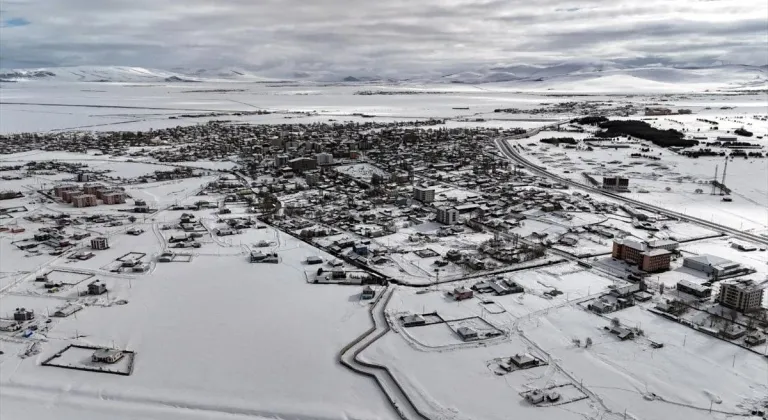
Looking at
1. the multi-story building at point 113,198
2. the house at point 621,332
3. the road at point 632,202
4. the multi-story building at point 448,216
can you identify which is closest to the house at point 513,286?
the house at point 621,332

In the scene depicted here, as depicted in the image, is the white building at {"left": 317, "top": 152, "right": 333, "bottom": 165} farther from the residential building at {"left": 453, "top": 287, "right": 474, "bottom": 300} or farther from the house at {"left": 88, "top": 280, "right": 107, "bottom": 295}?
the residential building at {"left": 453, "top": 287, "right": 474, "bottom": 300}

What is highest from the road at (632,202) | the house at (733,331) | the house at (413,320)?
the road at (632,202)

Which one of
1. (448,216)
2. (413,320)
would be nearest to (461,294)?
(413,320)

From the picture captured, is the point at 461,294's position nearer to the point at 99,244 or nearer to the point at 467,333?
the point at 467,333

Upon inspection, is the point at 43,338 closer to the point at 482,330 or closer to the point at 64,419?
the point at 64,419

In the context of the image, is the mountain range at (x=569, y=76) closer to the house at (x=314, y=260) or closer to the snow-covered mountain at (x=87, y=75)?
the snow-covered mountain at (x=87, y=75)
